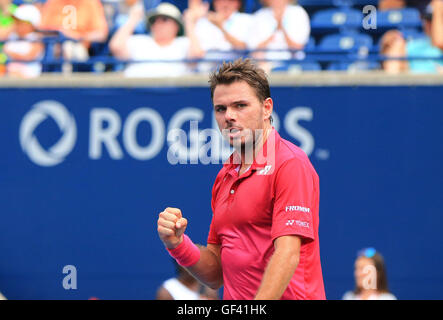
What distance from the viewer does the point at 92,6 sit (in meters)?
7.80

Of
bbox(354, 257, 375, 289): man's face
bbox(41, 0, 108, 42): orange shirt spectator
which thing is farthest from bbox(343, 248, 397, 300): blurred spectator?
bbox(41, 0, 108, 42): orange shirt spectator

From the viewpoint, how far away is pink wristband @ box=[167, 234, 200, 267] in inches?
141

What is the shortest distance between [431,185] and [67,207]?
3.62 meters

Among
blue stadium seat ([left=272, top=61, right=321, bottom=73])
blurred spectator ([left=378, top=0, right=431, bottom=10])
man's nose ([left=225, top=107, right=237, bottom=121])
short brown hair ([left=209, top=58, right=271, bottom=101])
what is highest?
blurred spectator ([left=378, top=0, right=431, bottom=10])

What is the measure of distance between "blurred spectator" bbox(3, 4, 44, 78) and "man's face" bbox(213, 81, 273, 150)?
4.81 meters

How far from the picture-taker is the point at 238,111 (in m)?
3.39

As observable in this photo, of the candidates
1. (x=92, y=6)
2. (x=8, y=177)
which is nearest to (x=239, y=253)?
(x=8, y=177)

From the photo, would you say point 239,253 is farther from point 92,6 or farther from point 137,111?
point 92,6

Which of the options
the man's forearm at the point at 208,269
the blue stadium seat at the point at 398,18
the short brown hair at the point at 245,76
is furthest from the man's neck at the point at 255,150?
the blue stadium seat at the point at 398,18

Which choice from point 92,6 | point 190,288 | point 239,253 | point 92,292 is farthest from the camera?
point 92,6

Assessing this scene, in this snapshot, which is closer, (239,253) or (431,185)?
(239,253)

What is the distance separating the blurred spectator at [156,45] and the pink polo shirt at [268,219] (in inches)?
166

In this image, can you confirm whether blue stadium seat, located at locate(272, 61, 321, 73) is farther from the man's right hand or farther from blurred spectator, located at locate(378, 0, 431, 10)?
the man's right hand

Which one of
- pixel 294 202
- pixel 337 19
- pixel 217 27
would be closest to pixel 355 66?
pixel 337 19
